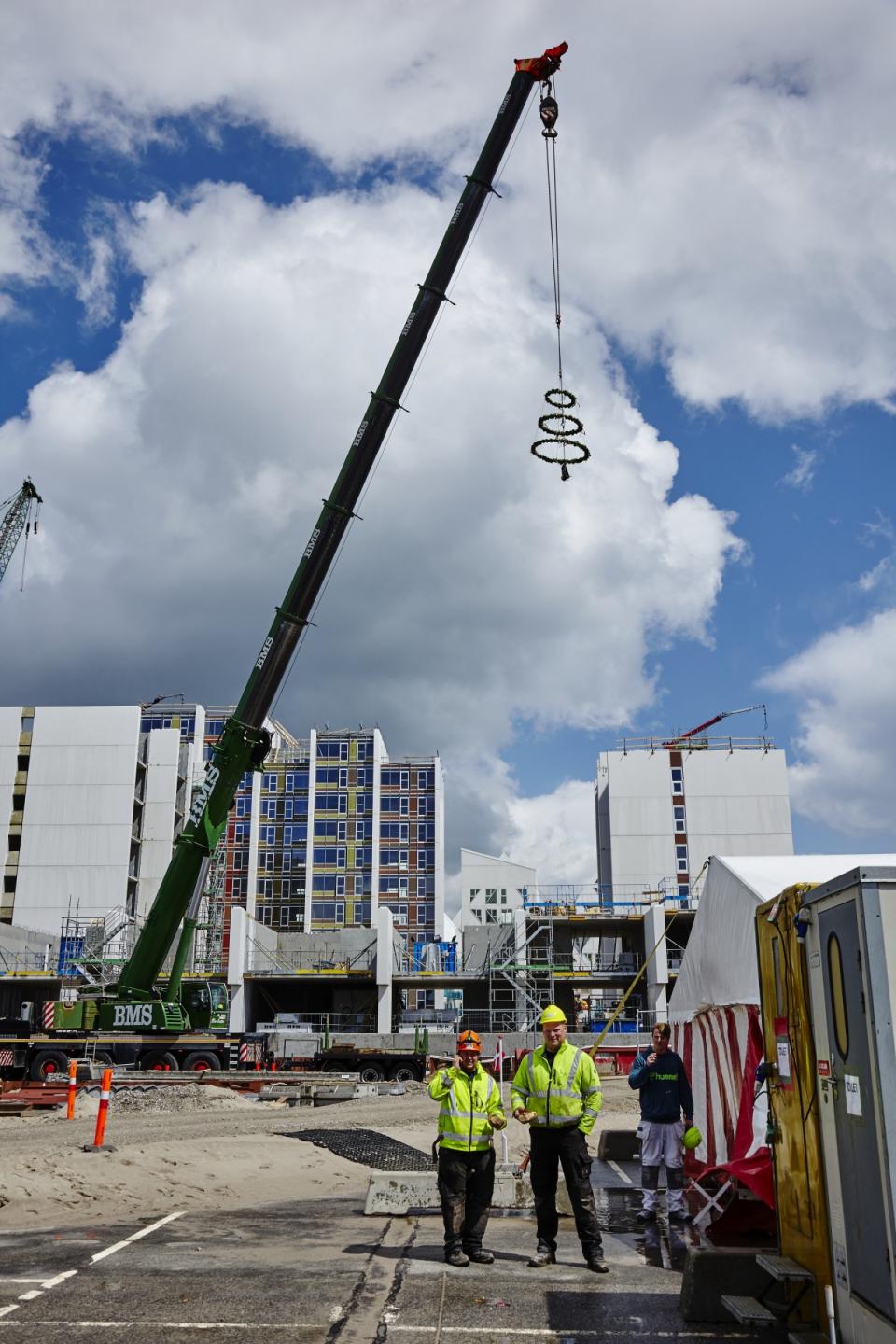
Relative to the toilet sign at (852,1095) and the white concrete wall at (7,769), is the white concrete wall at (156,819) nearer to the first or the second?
the white concrete wall at (7,769)

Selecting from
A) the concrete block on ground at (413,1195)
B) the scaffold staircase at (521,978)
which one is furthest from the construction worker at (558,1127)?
the scaffold staircase at (521,978)

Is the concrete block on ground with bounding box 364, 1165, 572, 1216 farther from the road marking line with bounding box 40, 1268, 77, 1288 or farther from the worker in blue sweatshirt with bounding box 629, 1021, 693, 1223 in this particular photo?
the road marking line with bounding box 40, 1268, 77, 1288

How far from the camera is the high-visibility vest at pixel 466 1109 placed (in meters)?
8.24

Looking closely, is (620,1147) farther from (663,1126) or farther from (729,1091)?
(663,1126)

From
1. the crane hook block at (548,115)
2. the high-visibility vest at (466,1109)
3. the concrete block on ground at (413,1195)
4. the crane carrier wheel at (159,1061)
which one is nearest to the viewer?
the high-visibility vest at (466,1109)

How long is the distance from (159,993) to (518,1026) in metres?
25.4

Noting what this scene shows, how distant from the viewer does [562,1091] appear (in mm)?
8141

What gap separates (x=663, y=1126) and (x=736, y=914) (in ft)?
6.74

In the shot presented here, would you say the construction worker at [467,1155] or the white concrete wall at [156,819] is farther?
the white concrete wall at [156,819]

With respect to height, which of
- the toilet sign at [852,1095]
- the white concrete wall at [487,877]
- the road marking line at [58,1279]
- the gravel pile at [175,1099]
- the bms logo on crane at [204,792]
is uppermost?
the white concrete wall at [487,877]

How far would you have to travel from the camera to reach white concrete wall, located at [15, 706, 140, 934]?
78438 mm

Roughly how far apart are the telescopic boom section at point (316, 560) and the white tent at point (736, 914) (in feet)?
56.2

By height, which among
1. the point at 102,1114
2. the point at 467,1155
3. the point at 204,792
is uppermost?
the point at 204,792

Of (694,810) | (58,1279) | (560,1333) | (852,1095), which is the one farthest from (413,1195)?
(694,810)
